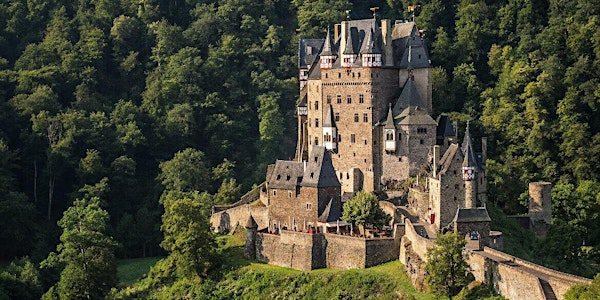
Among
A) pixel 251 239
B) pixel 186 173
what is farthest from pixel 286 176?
pixel 186 173

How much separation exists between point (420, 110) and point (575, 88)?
77.7 feet

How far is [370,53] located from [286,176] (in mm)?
9504

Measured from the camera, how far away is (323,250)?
6188cm

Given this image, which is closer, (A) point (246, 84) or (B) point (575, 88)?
(B) point (575, 88)

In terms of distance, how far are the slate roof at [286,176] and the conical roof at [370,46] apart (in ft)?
27.6

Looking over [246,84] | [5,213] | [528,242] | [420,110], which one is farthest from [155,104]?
[528,242]

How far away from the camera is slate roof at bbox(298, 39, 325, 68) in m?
74.0

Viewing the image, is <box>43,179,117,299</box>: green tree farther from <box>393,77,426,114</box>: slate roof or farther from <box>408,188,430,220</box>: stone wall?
<box>393,77,426,114</box>: slate roof

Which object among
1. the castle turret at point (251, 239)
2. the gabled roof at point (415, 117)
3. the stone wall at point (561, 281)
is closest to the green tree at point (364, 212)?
the gabled roof at point (415, 117)

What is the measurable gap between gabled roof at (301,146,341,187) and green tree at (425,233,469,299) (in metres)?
11.8

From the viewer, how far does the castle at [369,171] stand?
59219 millimetres

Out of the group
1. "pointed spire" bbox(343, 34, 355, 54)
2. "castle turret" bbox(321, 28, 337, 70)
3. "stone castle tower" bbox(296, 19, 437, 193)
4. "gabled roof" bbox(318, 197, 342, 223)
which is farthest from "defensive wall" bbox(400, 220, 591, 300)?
"castle turret" bbox(321, 28, 337, 70)

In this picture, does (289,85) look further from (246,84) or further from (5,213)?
(5,213)

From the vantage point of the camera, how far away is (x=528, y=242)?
63.8 meters
